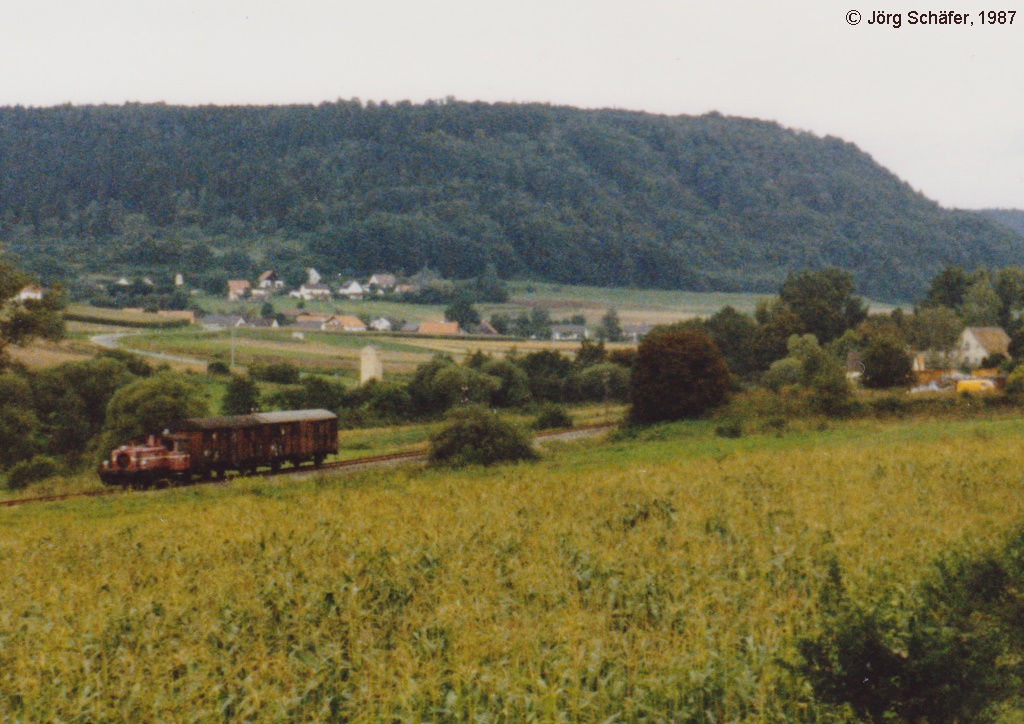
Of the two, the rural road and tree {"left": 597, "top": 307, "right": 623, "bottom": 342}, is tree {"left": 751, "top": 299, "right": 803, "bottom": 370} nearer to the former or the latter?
tree {"left": 597, "top": 307, "right": 623, "bottom": 342}

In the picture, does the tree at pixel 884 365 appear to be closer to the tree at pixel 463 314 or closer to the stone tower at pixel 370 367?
the stone tower at pixel 370 367

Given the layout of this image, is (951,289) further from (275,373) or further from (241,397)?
(241,397)

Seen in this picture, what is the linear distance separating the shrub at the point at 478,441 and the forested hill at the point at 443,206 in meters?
105

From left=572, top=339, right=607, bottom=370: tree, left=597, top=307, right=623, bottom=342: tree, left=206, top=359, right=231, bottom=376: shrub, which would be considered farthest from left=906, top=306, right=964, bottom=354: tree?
left=206, top=359, right=231, bottom=376: shrub

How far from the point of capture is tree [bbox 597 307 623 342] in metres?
105

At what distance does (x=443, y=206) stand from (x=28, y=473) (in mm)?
140596

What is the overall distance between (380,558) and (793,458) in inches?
690

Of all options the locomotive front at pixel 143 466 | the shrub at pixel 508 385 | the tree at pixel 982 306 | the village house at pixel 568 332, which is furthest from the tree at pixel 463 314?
the locomotive front at pixel 143 466

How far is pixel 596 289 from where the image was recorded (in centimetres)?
14862

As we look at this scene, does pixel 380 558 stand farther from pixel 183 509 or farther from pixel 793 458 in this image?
pixel 793 458

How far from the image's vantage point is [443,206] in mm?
174125

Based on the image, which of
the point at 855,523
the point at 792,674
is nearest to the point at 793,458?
the point at 855,523

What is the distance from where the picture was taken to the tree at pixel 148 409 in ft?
141

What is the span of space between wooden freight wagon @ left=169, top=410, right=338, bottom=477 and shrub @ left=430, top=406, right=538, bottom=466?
17.5 feet
